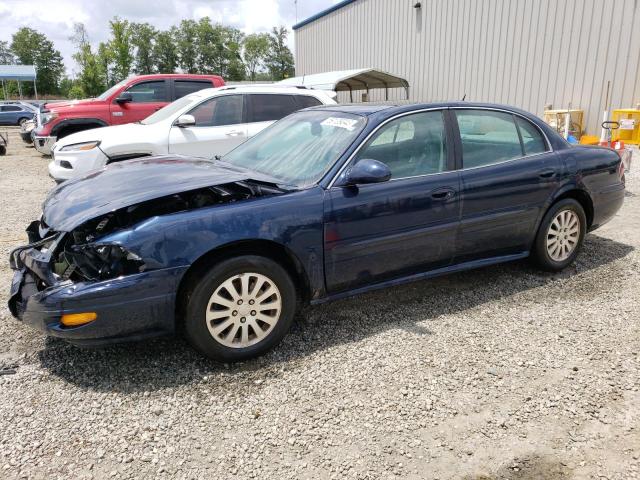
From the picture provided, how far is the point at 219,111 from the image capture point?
7.55m

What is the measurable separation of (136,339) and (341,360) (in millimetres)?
1230

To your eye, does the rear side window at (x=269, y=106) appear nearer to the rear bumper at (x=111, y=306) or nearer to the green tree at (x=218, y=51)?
the rear bumper at (x=111, y=306)

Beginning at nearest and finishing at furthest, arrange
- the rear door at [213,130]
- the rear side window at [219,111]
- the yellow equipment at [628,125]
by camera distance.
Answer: the rear door at [213,130]
the rear side window at [219,111]
the yellow equipment at [628,125]

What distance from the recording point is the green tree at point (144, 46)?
283ft

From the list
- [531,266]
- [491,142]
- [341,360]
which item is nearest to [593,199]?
[531,266]

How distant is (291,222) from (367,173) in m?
0.58

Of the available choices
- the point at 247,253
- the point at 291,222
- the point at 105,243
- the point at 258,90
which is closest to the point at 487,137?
the point at 291,222

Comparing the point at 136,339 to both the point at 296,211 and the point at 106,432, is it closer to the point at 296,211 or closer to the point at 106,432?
the point at 106,432

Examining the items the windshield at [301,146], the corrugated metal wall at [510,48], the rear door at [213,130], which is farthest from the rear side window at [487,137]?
the corrugated metal wall at [510,48]

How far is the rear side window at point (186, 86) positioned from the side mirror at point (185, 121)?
4.60 meters

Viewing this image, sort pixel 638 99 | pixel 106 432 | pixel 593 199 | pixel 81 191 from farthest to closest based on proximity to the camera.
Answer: pixel 638 99 → pixel 593 199 → pixel 81 191 → pixel 106 432

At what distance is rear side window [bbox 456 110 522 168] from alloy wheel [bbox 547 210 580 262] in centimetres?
72

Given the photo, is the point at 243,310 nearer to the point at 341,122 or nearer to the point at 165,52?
the point at 341,122

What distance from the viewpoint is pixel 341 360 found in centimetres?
322
